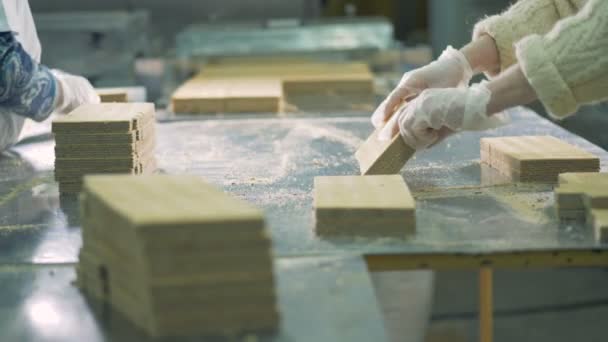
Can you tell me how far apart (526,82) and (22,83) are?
182 centimetres

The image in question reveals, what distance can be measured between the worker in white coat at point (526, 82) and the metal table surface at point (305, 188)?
232 millimetres

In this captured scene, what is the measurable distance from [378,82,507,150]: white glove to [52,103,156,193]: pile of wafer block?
926mm

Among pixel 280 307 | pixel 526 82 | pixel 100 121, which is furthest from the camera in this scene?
pixel 100 121

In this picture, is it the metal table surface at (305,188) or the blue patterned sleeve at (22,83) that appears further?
the blue patterned sleeve at (22,83)

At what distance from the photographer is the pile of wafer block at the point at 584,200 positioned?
2.53m

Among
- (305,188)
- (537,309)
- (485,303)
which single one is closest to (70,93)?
(305,188)

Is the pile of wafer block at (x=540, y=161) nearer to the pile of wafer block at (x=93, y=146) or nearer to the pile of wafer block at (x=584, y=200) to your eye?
the pile of wafer block at (x=584, y=200)

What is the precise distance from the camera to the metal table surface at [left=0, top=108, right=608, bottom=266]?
2.45m

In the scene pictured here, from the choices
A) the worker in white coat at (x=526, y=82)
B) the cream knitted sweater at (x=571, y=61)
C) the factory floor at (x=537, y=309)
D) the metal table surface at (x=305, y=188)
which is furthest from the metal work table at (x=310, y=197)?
the factory floor at (x=537, y=309)

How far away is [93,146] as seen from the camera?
10.3 ft

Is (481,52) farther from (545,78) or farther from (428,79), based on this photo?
(545,78)

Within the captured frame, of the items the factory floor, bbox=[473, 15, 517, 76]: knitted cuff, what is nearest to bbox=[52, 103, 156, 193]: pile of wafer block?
bbox=[473, 15, 517, 76]: knitted cuff

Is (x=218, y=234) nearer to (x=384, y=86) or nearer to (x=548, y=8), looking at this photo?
(x=548, y=8)

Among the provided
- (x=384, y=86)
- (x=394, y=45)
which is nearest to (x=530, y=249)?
(x=384, y=86)
